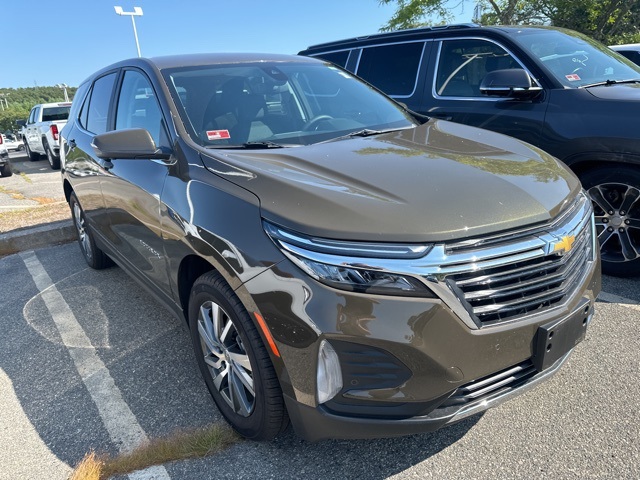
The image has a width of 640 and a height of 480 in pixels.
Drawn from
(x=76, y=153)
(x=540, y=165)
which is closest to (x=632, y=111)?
(x=540, y=165)

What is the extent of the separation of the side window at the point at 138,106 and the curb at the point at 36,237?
2749mm

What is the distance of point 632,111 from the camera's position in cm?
336

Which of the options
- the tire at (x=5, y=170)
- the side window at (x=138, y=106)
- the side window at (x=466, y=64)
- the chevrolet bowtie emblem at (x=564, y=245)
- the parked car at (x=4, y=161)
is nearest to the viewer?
the chevrolet bowtie emblem at (x=564, y=245)

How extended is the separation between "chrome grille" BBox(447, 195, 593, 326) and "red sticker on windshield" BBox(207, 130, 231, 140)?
149 centimetres

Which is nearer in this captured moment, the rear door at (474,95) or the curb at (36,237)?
the rear door at (474,95)

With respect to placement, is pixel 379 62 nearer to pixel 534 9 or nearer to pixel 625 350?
pixel 625 350

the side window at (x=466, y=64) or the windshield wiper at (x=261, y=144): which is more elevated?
the side window at (x=466, y=64)

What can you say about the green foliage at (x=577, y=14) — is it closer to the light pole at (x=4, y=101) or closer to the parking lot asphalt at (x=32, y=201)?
the parking lot asphalt at (x=32, y=201)

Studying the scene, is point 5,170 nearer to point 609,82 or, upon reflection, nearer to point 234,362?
point 234,362

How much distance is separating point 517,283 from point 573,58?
3148 millimetres

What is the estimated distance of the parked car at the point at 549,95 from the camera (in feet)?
11.6

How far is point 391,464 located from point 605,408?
1088 mm

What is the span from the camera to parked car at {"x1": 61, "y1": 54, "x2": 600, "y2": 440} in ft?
5.71

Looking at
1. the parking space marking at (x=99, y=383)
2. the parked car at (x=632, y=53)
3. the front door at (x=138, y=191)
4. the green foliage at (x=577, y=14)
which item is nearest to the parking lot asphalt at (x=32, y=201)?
the parking space marking at (x=99, y=383)
